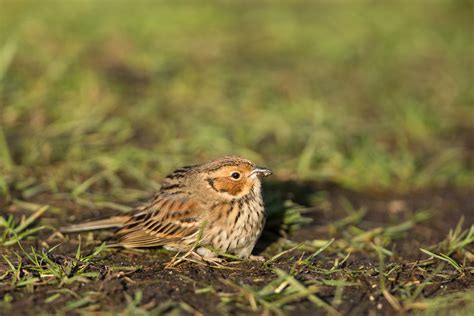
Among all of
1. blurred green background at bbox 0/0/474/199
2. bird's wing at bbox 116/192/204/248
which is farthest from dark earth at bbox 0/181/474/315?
blurred green background at bbox 0/0/474/199

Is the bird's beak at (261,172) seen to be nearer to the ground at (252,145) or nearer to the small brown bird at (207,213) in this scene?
the small brown bird at (207,213)

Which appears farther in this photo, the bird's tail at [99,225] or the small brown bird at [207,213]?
the bird's tail at [99,225]

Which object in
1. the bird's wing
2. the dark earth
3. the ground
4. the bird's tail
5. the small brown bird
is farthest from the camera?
the bird's tail

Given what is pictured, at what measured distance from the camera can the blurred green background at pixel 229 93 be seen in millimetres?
7738

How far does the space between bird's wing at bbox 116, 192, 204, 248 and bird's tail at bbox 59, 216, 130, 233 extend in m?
0.19

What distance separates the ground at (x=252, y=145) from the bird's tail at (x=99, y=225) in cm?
8

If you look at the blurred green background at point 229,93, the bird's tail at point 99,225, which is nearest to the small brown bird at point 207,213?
the bird's tail at point 99,225

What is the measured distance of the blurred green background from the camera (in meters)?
7.74

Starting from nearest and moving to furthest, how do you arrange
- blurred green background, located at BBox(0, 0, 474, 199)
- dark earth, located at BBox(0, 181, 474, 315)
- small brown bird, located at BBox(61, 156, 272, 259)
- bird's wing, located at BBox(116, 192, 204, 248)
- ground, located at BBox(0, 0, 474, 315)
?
dark earth, located at BBox(0, 181, 474, 315)
ground, located at BBox(0, 0, 474, 315)
small brown bird, located at BBox(61, 156, 272, 259)
bird's wing, located at BBox(116, 192, 204, 248)
blurred green background, located at BBox(0, 0, 474, 199)

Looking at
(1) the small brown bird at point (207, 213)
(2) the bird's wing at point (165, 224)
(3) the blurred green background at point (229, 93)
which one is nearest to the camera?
(1) the small brown bird at point (207, 213)

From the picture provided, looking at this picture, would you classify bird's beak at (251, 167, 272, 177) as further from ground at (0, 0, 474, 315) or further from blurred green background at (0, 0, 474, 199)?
blurred green background at (0, 0, 474, 199)

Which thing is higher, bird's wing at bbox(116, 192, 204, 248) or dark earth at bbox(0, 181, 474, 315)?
bird's wing at bbox(116, 192, 204, 248)

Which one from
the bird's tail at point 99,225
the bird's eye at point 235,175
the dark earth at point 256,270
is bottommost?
the dark earth at point 256,270

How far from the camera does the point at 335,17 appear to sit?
13.3 meters
